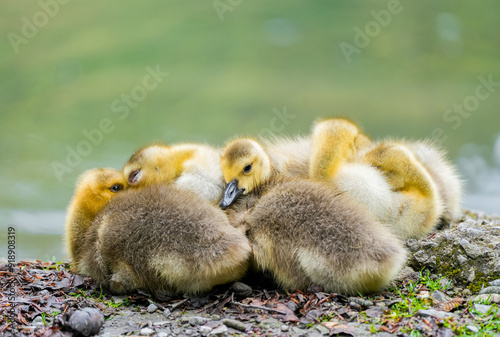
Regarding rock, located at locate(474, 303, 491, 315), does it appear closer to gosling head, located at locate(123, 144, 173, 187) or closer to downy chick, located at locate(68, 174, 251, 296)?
downy chick, located at locate(68, 174, 251, 296)

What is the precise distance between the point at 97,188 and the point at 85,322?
629 mm

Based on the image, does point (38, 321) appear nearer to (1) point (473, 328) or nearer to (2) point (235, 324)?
(2) point (235, 324)

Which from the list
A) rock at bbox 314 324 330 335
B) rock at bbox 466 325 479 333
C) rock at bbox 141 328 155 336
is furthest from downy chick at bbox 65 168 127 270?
rock at bbox 466 325 479 333

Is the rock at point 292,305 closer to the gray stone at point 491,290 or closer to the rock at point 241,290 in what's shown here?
the rock at point 241,290

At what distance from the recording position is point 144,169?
221 centimetres

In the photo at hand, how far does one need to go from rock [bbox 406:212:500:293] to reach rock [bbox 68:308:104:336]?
1.19m

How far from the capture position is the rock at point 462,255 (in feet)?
6.76

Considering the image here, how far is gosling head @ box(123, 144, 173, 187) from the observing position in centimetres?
220

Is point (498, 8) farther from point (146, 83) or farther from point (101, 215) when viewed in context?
point (101, 215)

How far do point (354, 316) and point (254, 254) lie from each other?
0.39 meters

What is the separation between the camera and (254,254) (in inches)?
77.8

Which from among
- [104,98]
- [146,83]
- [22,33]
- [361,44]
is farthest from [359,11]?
[22,33]

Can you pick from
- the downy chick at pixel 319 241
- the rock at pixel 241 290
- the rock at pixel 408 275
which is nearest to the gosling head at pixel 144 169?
the downy chick at pixel 319 241

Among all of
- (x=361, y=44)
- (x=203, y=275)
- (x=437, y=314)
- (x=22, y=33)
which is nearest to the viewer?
(x=437, y=314)
